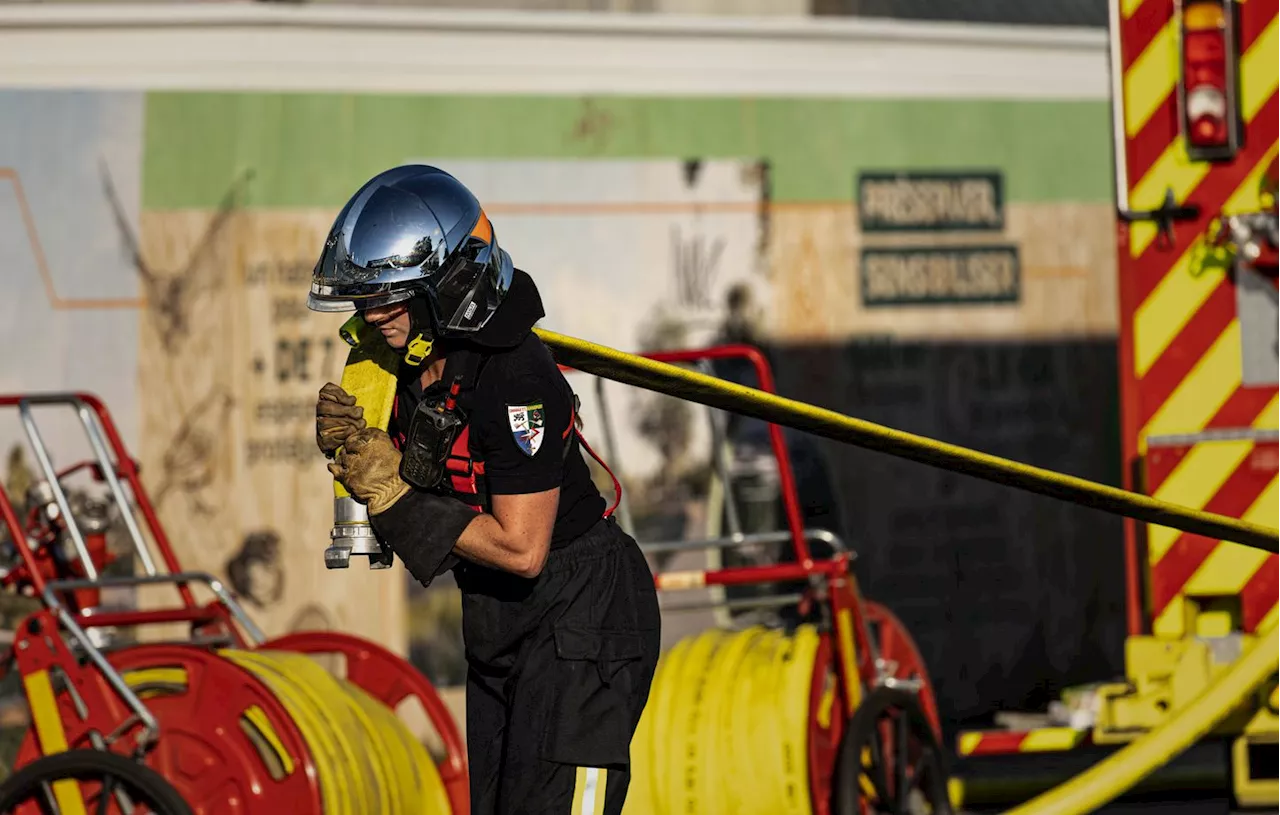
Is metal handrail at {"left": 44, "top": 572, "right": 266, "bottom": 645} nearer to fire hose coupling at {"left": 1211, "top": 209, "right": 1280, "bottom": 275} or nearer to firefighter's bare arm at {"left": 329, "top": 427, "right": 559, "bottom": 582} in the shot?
firefighter's bare arm at {"left": 329, "top": 427, "right": 559, "bottom": 582}

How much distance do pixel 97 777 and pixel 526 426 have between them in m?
2.14

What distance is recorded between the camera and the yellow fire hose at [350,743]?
5.43m

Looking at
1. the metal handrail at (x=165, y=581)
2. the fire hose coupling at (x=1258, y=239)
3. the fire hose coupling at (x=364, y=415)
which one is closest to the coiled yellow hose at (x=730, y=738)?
the metal handrail at (x=165, y=581)

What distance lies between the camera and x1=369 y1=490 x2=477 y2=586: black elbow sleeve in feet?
13.0

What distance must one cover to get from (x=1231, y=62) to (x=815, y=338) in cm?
324

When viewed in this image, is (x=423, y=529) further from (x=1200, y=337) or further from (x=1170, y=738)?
(x=1200, y=337)

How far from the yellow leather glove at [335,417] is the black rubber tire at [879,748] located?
278 cm

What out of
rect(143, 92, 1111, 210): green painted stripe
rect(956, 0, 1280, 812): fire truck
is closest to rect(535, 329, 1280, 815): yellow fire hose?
rect(956, 0, 1280, 812): fire truck

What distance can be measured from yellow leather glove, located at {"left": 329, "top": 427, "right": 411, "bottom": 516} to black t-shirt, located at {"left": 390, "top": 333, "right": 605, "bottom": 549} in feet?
0.60

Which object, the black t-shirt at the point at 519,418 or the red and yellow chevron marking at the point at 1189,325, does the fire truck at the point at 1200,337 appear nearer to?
the red and yellow chevron marking at the point at 1189,325

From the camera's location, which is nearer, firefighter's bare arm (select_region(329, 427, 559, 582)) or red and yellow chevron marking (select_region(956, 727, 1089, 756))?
firefighter's bare arm (select_region(329, 427, 559, 582))

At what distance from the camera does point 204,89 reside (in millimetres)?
8344

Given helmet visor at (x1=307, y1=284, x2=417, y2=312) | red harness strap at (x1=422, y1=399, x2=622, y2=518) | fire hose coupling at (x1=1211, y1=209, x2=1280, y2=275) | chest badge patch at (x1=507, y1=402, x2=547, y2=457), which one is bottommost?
red harness strap at (x1=422, y1=399, x2=622, y2=518)

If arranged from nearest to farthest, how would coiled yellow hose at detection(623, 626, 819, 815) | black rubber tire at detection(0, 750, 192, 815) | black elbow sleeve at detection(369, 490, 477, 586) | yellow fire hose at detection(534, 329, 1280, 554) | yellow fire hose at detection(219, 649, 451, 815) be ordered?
black elbow sleeve at detection(369, 490, 477, 586) < yellow fire hose at detection(534, 329, 1280, 554) < black rubber tire at detection(0, 750, 192, 815) < yellow fire hose at detection(219, 649, 451, 815) < coiled yellow hose at detection(623, 626, 819, 815)
